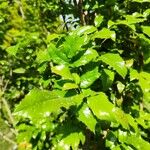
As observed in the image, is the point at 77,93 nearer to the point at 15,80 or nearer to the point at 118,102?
the point at 118,102

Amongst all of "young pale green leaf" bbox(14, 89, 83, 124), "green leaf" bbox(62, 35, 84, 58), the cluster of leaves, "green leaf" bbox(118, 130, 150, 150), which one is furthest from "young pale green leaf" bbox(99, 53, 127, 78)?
"green leaf" bbox(118, 130, 150, 150)

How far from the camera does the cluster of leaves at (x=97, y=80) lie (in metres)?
2.07

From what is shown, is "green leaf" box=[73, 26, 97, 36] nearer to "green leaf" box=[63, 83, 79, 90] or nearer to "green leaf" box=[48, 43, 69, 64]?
"green leaf" box=[48, 43, 69, 64]

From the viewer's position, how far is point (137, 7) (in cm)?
298

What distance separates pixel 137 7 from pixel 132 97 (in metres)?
0.67

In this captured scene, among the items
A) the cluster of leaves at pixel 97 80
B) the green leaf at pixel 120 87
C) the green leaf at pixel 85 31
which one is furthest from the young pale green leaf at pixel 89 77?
the green leaf at pixel 120 87

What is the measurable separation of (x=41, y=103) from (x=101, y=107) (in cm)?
31

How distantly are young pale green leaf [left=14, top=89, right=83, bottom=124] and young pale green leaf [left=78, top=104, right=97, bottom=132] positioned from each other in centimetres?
6

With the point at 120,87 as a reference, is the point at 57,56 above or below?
above

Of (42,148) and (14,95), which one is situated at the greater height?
(42,148)

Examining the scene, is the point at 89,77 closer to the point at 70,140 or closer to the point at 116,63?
the point at 116,63

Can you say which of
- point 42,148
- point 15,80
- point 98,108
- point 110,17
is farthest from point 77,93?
point 15,80

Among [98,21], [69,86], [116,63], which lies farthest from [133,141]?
[98,21]

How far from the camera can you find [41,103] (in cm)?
208
